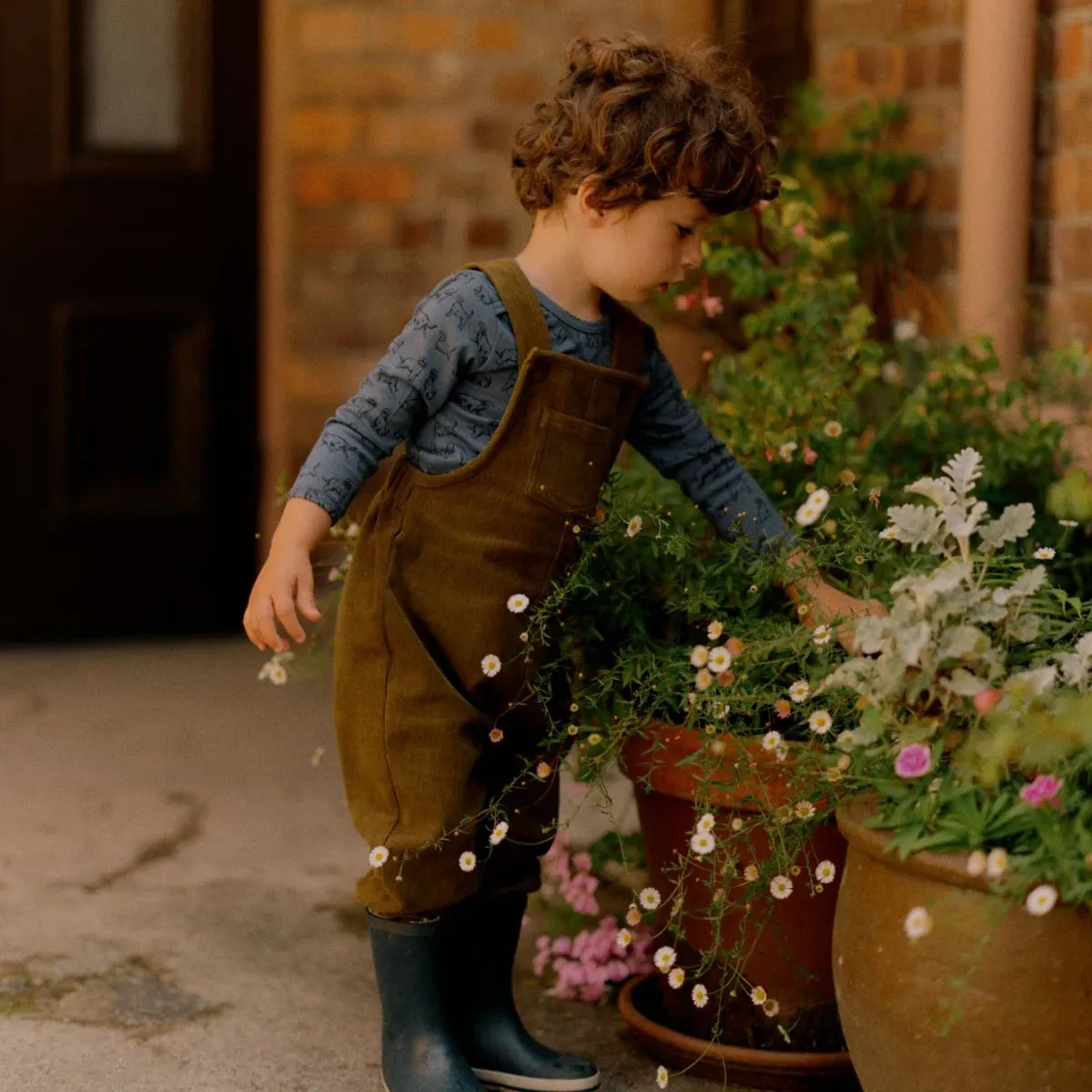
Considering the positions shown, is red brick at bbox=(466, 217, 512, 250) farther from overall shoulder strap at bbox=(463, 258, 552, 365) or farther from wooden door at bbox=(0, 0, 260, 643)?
overall shoulder strap at bbox=(463, 258, 552, 365)

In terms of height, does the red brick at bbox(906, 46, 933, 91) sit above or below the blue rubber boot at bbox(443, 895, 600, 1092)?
above

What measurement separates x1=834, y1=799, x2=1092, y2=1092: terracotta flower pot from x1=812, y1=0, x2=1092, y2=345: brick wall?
5.75 ft

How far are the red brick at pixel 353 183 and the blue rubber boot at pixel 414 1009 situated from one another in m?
2.65

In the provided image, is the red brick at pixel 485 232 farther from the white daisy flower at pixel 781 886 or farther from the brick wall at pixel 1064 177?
the white daisy flower at pixel 781 886

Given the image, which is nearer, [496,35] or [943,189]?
[943,189]

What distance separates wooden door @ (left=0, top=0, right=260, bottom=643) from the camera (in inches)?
185

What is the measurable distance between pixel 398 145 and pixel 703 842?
9.33 ft

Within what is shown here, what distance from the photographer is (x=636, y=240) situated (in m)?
2.37

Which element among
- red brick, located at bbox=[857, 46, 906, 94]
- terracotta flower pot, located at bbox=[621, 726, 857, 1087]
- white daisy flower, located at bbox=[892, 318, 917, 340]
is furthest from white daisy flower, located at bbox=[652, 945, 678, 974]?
red brick, located at bbox=[857, 46, 906, 94]

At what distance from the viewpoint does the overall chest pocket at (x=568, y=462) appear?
2350mm

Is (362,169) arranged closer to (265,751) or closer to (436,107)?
(436,107)

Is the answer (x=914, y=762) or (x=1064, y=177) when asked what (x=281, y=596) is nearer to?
(x=914, y=762)

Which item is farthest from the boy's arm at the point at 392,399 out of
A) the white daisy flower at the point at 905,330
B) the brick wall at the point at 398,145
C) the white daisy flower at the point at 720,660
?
the brick wall at the point at 398,145

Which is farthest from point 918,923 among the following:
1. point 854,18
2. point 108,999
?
point 854,18
